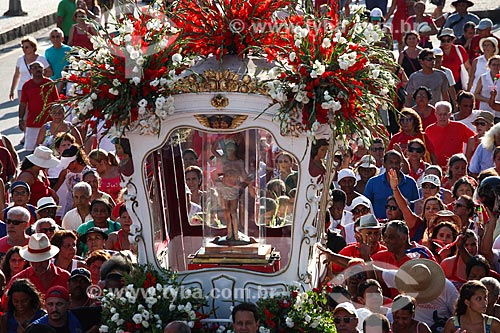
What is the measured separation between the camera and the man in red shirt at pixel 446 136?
648 inches

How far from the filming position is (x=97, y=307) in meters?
11.3

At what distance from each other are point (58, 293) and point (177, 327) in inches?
65.1

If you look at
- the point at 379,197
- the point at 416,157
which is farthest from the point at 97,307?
the point at 416,157

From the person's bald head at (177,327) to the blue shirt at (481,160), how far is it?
19.7 feet

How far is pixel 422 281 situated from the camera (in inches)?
446

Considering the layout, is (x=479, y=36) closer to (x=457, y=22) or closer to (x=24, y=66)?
(x=457, y=22)

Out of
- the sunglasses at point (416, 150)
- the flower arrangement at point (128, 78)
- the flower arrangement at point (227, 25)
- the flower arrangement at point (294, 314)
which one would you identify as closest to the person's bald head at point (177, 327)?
the flower arrangement at point (294, 314)

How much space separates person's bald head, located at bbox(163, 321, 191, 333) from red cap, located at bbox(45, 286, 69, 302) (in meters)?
1.50

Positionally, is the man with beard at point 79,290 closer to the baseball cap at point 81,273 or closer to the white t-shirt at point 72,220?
the baseball cap at point 81,273

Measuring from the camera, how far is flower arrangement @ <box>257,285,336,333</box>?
10.2 meters

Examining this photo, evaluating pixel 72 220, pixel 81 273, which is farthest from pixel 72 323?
pixel 72 220

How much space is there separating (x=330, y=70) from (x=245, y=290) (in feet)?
5.94

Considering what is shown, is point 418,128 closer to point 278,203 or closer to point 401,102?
point 401,102

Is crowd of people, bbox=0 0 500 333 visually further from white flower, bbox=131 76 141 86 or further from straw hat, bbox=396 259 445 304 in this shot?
white flower, bbox=131 76 141 86
